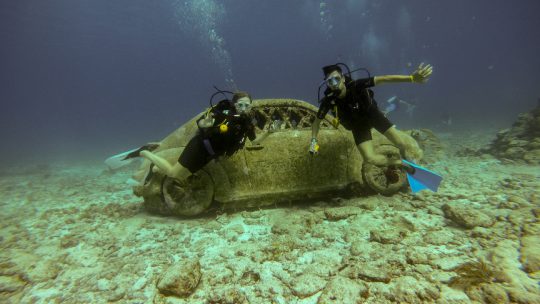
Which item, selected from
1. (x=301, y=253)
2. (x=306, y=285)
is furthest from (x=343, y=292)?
(x=301, y=253)

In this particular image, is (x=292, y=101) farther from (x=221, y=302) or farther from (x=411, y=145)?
(x=221, y=302)

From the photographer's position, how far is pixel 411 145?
16.3ft

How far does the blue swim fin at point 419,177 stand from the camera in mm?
4355

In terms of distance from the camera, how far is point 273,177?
4.41 metres

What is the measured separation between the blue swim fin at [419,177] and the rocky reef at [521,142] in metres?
4.80

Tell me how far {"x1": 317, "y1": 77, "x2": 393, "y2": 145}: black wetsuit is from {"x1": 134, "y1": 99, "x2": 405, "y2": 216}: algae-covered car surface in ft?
1.12

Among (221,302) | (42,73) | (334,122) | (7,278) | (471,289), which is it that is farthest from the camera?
(42,73)

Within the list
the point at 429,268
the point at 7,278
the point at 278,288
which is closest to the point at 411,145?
the point at 429,268

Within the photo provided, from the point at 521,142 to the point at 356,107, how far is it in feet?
24.3

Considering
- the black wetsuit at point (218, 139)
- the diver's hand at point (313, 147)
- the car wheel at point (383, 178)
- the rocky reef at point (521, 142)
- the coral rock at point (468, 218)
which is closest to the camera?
the coral rock at point (468, 218)

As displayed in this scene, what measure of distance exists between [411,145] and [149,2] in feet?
178

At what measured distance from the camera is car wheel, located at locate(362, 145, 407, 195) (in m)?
4.58

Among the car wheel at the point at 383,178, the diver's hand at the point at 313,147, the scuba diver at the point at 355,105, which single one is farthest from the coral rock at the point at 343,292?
the car wheel at the point at 383,178

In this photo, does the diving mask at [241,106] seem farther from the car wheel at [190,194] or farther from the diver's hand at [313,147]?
the car wheel at [190,194]
